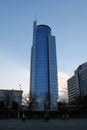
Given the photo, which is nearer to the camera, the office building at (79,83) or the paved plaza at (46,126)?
the paved plaza at (46,126)

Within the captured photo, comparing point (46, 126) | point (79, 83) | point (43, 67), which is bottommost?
point (46, 126)

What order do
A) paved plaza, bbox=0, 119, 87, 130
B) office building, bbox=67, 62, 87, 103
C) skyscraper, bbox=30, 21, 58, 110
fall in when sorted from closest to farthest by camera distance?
paved plaza, bbox=0, 119, 87, 130 < office building, bbox=67, 62, 87, 103 < skyscraper, bbox=30, 21, 58, 110

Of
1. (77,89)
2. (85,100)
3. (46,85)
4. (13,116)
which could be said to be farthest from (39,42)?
(13,116)

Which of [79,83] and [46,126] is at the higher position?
[79,83]

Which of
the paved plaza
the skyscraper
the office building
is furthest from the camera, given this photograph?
the skyscraper

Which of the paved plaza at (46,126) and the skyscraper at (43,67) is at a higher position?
the skyscraper at (43,67)

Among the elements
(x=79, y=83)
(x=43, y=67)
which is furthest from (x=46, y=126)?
(x=79, y=83)

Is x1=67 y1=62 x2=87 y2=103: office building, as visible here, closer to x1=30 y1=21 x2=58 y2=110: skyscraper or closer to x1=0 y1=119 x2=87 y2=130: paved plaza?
x1=30 y1=21 x2=58 y2=110: skyscraper

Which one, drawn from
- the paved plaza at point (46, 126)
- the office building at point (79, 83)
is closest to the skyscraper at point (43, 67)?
the office building at point (79, 83)

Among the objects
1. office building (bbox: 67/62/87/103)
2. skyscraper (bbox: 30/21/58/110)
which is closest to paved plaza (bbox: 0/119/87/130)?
office building (bbox: 67/62/87/103)

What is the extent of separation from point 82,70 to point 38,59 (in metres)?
36.4

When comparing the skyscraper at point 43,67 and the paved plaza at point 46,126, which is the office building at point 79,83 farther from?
the paved plaza at point 46,126

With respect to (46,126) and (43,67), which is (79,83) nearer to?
(43,67)

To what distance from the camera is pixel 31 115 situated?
66.0 m
